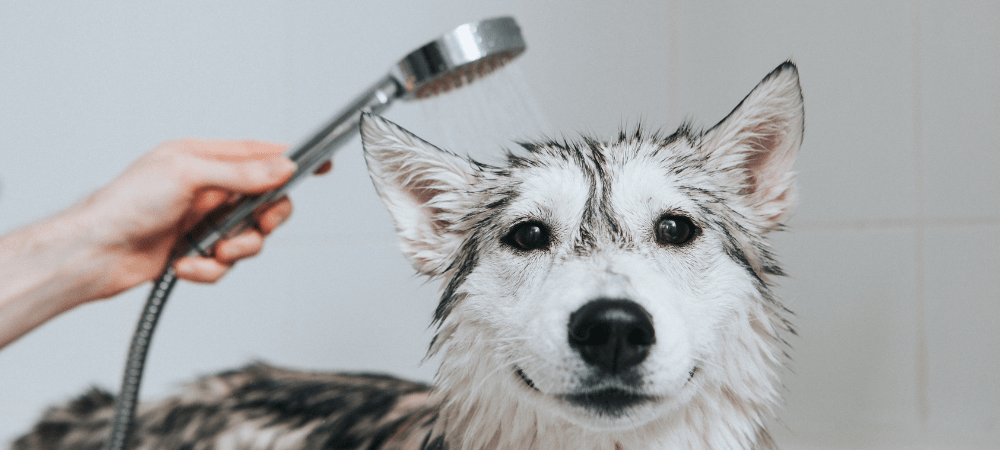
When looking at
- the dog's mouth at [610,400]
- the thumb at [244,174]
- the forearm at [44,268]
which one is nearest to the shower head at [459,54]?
the thumb at [244,174]

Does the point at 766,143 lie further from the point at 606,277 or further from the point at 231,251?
the point at 231,251

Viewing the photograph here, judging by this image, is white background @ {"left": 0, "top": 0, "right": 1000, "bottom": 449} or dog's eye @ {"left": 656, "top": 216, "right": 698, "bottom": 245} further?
white background @ {"left": 0, "top": 0, "right": 1000, "bottom": 449}

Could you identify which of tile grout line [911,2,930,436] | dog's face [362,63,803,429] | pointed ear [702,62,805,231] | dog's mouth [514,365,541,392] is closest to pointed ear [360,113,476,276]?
dog's face [362,63,803,429]

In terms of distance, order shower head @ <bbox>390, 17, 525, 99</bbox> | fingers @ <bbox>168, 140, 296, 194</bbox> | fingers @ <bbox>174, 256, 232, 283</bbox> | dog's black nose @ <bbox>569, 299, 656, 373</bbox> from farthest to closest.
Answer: fingers @ <bbox>174, 256, 232, 283</bbox> → fingers @ <bbox>168, 140, 296, 194</bbox> → shower head @ <bbox>390, 17, 525, 99</bbox> → dog's black nose @ <bbox>569, 299, 656, 373</bbox>

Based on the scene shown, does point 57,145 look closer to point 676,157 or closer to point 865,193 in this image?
point 676,157

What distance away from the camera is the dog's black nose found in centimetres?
59

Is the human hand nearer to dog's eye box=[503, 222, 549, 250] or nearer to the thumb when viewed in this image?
the thumb

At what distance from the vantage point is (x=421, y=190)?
0.87 m

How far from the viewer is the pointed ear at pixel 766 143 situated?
70 cm

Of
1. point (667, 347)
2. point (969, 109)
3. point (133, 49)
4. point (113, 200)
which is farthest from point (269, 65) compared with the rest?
point (969, 109)

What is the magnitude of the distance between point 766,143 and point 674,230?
0.16m

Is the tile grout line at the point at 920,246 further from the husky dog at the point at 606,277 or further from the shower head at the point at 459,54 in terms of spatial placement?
→ the shower head at the point at 459,54

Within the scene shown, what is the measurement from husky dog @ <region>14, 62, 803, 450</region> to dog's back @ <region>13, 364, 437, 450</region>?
11 centimetres

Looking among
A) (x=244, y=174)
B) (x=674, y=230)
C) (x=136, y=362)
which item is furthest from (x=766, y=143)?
(x=136, y=362)
